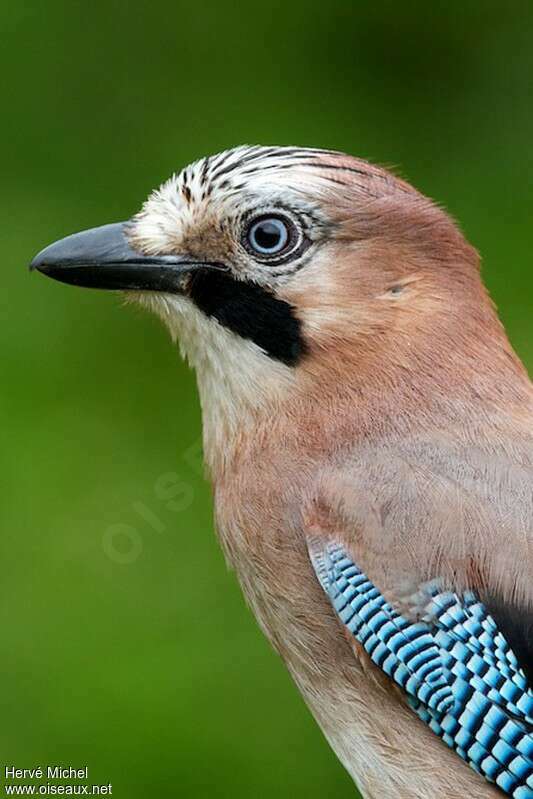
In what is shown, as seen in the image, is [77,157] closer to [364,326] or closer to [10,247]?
[10,247]

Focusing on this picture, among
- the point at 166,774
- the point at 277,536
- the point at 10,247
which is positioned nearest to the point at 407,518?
the point at 277,536

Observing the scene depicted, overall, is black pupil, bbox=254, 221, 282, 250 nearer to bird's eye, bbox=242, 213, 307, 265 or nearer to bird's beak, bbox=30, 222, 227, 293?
bird's eye, bbox=242, 213, 307, 265

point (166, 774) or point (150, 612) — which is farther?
point (150, 612)

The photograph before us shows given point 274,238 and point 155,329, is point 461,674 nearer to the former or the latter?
point 274,238

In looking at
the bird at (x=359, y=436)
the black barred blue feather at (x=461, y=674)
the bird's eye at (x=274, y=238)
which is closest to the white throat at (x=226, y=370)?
the bird at (x=359, y=436)

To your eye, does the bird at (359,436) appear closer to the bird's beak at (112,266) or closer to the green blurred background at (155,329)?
the bird's beak at (112,266)

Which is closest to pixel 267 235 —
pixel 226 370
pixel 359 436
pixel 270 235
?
pixel 270 235
